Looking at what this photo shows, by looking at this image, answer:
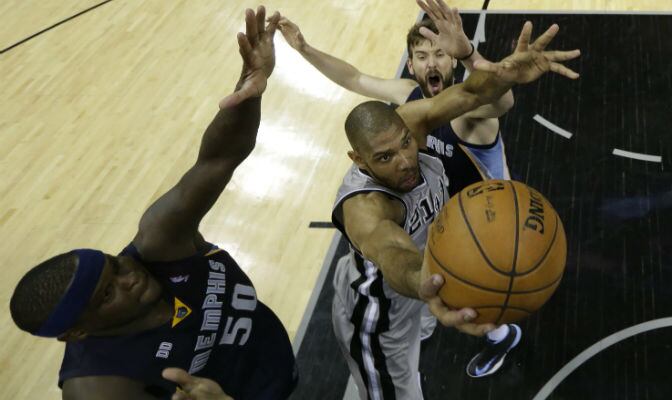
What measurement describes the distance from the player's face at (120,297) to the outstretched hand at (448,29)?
5.80 ft

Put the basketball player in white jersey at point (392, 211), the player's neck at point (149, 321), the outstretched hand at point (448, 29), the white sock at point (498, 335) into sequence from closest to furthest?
1. the player's neck at point (149, 321)
2. the basketball player in white jersey at point (392, 211)
3. the outstretched hand at point (448, 29)
4. the white sock at point (498, 335)

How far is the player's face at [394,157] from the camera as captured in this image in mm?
3119

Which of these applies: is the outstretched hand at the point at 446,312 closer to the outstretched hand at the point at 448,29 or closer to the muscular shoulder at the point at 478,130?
the outstretched hand at the point at 448,29

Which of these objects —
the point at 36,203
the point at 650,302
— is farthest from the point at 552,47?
the point at 36,203

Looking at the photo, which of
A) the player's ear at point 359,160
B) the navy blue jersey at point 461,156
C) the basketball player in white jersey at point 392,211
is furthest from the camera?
the navy blue jersey at point 461,156

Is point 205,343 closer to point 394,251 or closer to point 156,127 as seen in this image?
point 394,251

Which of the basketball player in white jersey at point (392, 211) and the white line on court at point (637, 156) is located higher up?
the basketball player in white jersey at point (392, 211)

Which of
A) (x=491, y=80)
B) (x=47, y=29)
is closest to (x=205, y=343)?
(x=491, y=80)

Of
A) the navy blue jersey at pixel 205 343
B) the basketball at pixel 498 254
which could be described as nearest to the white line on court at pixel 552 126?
the navy blue jersey at pixel 205 343

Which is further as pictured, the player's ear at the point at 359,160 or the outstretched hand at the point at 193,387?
the player's ear at the point at 359,160

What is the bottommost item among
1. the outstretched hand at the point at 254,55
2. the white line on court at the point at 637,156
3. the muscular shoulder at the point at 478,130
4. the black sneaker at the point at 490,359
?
the white line on court at the point at 637,156

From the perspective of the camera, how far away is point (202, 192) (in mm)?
2828

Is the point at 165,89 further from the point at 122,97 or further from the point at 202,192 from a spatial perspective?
the point at 202,192

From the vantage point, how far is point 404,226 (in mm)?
3201
